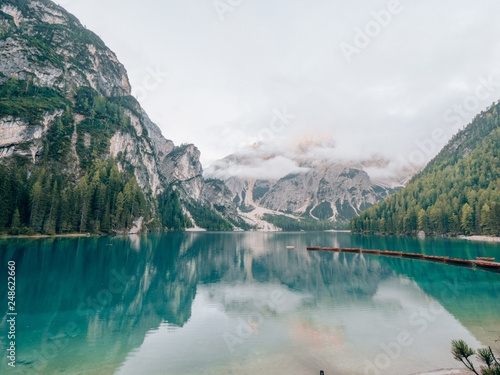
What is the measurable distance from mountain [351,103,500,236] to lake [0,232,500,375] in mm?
98055

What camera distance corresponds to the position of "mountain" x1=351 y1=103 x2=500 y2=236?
394 ft

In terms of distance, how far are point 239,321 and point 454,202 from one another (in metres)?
157

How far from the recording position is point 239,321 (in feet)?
78.2

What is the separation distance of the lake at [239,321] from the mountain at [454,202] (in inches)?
3860

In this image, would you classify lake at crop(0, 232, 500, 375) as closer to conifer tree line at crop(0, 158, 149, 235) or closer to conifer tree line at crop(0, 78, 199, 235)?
conifer tree line at crop(0, 158, 149, 235)

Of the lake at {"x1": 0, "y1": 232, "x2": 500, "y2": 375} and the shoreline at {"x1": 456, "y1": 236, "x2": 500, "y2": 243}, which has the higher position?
the shoreline at {"x1": 456, "y1": 236, "x2": 500, "y2": 243}

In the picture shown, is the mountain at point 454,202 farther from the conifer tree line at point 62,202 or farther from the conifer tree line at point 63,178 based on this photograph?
the conifer tree line at point 62,202

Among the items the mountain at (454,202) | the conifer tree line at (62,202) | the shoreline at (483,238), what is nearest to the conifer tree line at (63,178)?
the conifer tree line at (62,202)

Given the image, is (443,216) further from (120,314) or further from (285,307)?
(120,314)

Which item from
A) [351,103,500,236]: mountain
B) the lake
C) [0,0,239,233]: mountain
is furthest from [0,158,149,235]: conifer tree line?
[351,103,500,236]: mountain

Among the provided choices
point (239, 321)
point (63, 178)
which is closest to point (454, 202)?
point (239, 321)

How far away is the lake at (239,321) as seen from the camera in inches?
634

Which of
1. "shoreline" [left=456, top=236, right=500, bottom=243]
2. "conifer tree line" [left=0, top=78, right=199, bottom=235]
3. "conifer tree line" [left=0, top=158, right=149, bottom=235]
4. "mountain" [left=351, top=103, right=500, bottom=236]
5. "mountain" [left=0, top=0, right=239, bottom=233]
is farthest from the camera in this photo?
"mountain" [left=351, top=103, right=500, bottom=236]

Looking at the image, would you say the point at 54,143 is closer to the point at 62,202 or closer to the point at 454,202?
the point at 62,202
